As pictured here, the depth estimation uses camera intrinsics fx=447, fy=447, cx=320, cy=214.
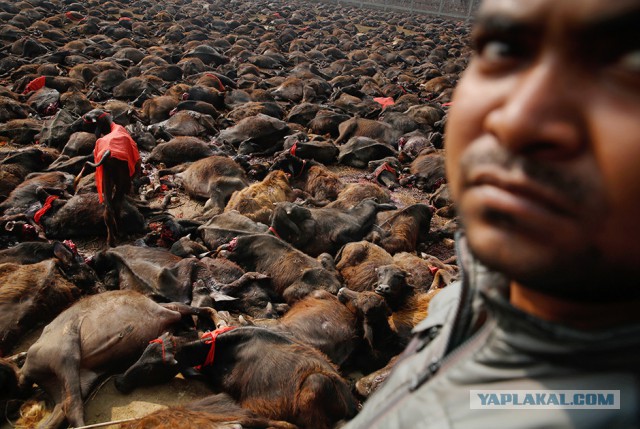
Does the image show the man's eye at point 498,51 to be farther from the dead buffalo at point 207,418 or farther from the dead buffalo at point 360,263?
the dead buffalo at point 360,263

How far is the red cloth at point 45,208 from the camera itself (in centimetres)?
668

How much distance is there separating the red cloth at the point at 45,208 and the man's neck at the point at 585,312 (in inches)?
290

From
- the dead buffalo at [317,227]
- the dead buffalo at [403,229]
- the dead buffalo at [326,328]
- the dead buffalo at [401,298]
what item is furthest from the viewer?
the dead buffalo at [403,229]

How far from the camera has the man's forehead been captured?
696 mm

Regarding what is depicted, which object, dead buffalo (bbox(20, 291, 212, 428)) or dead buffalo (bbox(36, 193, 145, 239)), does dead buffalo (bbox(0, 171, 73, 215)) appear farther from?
dead buffalo (bbox(20, 291, 212, 428))

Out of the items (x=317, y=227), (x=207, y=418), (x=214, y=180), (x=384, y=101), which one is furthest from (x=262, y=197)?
(x=384, y=101)

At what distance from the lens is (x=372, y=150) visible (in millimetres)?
10414

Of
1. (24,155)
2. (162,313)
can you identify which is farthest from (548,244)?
(24,155)

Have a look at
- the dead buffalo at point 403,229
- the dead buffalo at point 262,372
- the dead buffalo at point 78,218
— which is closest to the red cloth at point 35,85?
the dead buffalo at point 78,218

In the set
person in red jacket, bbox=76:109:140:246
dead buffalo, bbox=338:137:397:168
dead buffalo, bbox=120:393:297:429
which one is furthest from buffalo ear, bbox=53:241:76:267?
dead buffalo, bbox=338:137:397:168

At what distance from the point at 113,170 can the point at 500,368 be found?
631 centimetres

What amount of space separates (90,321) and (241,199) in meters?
3.53

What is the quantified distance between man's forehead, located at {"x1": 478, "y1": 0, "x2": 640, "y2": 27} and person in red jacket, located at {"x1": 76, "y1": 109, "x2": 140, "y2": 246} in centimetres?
603

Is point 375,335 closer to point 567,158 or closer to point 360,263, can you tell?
point 360,263
